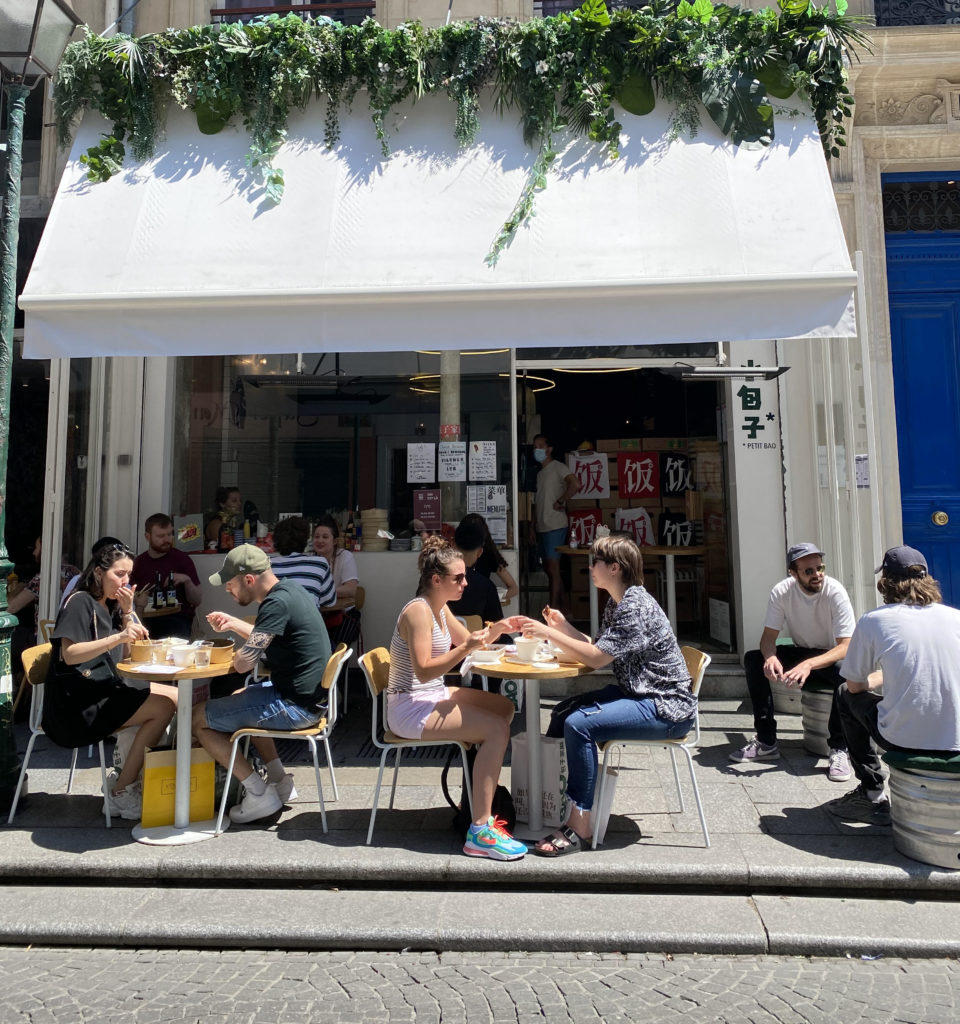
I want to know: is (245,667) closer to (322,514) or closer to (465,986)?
(465,986)

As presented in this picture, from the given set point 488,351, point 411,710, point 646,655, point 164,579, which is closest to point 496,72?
point 488,351

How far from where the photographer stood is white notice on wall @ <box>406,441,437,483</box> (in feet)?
23.6

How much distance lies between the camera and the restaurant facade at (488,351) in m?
4.84

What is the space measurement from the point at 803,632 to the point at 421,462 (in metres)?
3.40

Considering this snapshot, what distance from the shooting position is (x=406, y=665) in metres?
4.08

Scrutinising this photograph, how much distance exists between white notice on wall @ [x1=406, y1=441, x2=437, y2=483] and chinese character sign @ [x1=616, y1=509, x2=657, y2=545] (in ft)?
8.56

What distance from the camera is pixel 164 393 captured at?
726 cm

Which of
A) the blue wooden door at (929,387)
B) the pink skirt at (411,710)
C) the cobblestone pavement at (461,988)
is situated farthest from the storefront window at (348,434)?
the cobblestone pavement at (461,988)

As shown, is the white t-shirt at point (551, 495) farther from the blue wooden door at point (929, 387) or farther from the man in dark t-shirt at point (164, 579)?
the man in dark t-shirt at point (164, 579)

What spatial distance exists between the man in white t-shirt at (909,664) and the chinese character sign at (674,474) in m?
5.28

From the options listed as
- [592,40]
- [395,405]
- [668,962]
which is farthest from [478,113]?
[668,962]

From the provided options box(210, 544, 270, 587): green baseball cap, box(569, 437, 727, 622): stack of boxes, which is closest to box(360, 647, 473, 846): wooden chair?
box(210, 544, 270, 587): green baseball cap

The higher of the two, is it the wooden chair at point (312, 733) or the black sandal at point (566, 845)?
the wooden chair at point (312, 733)

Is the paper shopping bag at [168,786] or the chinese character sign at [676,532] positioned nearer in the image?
the paper shopping bag at [168,786]
